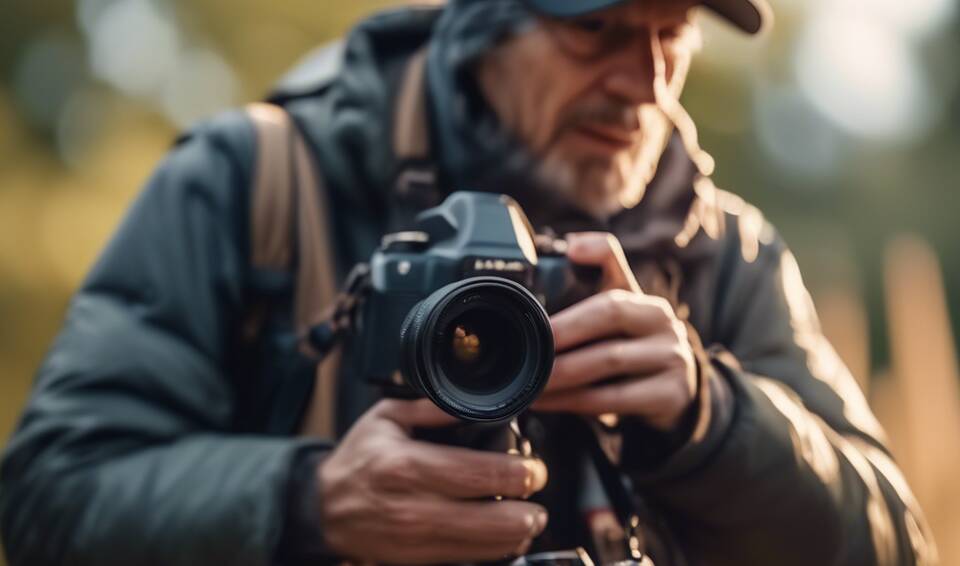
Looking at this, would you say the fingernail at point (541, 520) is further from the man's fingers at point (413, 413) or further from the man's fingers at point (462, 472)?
the man's fingers at point (413, 413)

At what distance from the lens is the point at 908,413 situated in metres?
3.40

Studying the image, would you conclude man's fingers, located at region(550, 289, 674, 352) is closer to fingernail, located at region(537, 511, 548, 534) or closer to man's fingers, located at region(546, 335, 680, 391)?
man's fingers, located at region(546, 335, 680, 391)

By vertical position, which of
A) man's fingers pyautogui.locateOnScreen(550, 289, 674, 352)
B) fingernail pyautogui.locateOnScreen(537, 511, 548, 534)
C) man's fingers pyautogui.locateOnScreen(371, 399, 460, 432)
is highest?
man's fingers pyautogui.locateOnScreen(550, 289, 674, 352)

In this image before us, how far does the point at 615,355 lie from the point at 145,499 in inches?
22.2

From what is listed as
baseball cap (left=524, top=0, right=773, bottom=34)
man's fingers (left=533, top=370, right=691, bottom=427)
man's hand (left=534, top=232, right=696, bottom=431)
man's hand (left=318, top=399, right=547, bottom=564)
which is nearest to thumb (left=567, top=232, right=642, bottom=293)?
man's hand (left=534, top=232, right=696, bottom=431)

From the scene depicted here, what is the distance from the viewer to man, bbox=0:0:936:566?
4.40 feet

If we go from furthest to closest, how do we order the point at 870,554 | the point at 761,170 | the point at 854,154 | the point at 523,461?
the point at 854,154 < the point at 761,170 < the point at 870,554 < the point at 523,461

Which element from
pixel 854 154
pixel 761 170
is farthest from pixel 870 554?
pixel 854 154

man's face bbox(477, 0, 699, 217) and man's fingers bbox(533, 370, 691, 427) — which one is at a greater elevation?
man's face bbox(477, 0, 699, 217)

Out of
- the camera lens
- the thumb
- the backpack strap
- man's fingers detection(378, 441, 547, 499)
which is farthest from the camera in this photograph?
the backpack strap

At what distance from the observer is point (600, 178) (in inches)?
63.9

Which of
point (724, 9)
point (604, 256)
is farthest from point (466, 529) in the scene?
point (724, 9)

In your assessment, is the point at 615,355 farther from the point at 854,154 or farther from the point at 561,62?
the point at 854,154

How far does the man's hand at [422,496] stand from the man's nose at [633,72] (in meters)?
0.52
